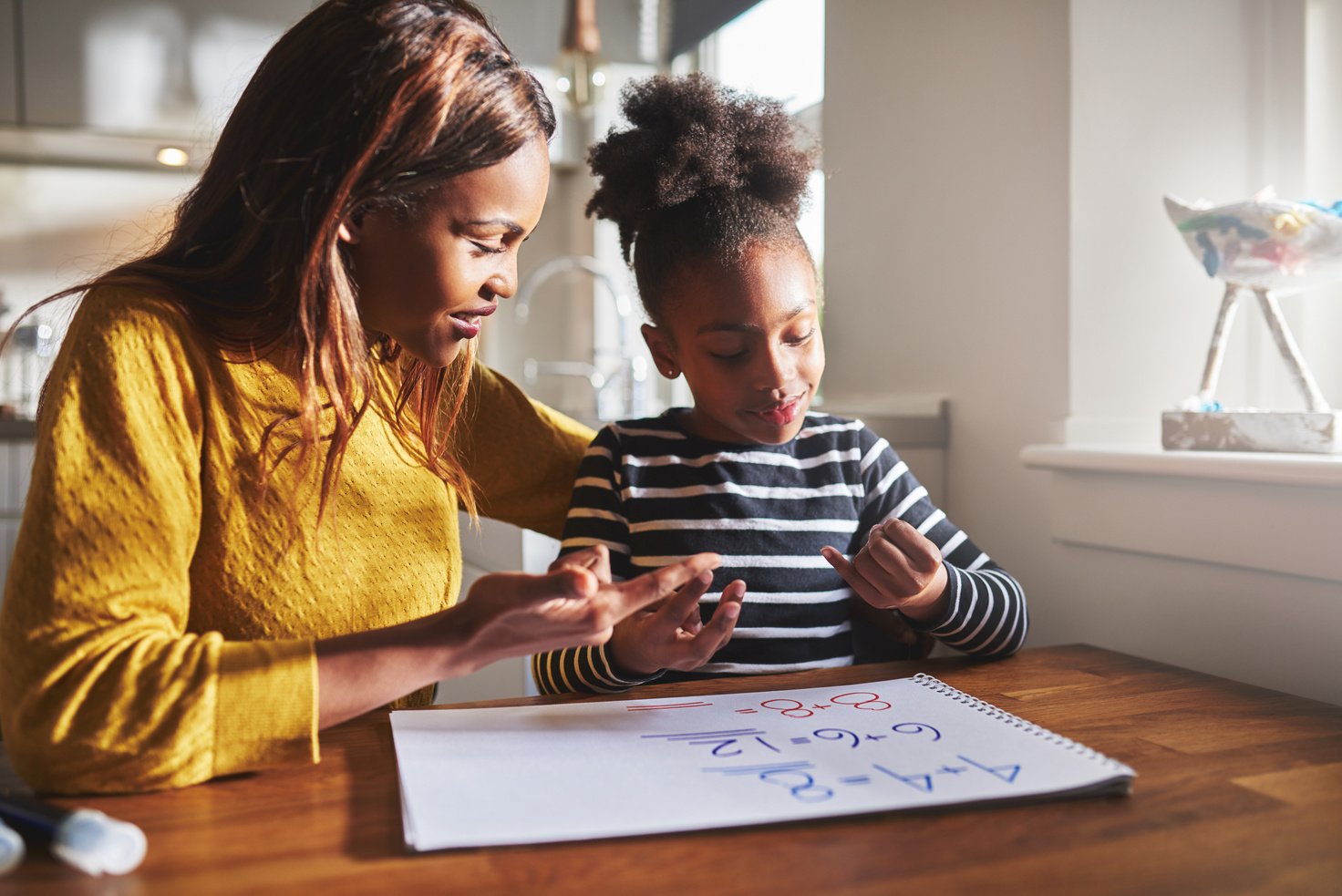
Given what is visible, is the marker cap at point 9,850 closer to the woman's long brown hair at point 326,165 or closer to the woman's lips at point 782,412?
the woman's long brown hair at point 326,165

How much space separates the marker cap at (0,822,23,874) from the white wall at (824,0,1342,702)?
977 mm

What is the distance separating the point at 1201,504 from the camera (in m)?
1.04

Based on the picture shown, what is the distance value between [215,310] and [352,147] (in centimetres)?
17

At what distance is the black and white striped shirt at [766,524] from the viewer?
1.02 meters

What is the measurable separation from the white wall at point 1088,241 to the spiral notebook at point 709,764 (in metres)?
0.49

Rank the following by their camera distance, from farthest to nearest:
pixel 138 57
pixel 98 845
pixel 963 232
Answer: pixel 138 57 < pixel 963 232 < pixel 98 845

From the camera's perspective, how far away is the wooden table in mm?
505

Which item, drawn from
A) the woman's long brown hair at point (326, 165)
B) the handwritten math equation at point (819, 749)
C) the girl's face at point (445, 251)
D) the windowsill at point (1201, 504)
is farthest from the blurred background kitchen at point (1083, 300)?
the handwritten math equation at point (819, 749)

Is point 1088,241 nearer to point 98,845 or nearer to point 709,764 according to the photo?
point 709,764

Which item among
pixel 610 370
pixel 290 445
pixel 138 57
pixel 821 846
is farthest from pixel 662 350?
pixel 138 57

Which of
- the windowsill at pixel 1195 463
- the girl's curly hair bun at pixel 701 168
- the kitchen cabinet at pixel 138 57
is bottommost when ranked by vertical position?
the windowsill at pixel 1195 463

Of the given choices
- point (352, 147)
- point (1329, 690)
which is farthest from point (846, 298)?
point (352, 147)

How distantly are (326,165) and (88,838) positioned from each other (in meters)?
0.45

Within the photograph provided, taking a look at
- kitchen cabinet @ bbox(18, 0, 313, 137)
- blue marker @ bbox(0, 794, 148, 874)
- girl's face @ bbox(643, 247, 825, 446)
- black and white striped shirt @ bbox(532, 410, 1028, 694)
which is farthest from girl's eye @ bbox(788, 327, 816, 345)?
kitchen cabinet @ bbox(18, 0, 313, 137)
